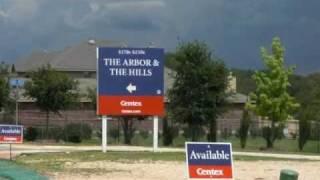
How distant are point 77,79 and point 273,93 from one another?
35644mm

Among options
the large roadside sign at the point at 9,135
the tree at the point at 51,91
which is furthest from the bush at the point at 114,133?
the large roadside sign at the point at 9,135

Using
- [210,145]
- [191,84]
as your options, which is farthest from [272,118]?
[210,145]

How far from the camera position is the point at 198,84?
158ft

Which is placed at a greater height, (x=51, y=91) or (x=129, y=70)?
(x=51, y=91)

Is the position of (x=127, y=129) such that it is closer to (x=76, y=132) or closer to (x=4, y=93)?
(x=76, y=132)

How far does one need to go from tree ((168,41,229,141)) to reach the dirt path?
19514mm

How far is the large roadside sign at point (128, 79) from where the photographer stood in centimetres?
3300

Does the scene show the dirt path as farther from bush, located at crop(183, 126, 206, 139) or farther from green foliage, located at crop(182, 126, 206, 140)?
bush, located at crop(183, 126, 206, 139)

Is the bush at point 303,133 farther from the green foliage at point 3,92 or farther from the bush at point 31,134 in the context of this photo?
the green foliage at point 3,92

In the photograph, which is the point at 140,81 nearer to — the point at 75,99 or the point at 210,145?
the point at 210,145

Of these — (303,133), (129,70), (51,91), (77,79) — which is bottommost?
(303,133)

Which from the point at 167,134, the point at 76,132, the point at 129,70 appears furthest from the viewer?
the point at 76,132

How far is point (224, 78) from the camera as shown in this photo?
48688 mm

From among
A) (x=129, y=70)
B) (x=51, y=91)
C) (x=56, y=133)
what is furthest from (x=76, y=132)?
(x=129, y=70)
